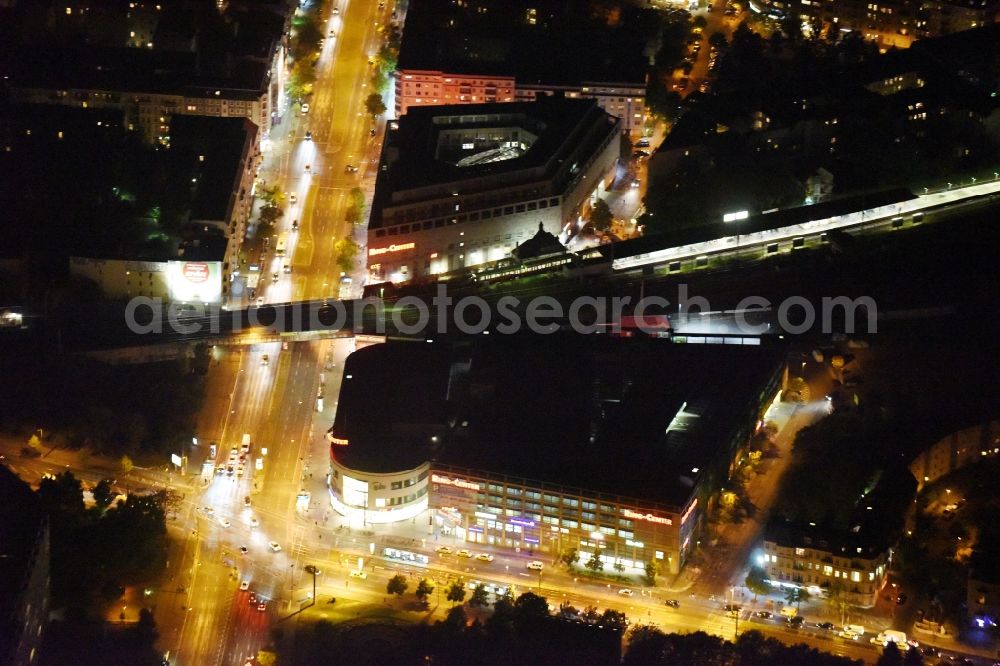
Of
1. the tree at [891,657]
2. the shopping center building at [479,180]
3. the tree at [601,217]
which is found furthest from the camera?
the tree at [601,217]

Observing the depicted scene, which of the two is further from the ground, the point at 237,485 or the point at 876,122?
the point at 876,122

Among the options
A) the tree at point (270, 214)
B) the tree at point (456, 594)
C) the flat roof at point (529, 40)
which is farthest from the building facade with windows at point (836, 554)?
the flat roof at point (529, 40)

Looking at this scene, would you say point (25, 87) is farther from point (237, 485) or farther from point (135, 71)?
point (237, 485)

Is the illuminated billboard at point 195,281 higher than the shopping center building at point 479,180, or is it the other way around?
the shopping center building at point 479,180

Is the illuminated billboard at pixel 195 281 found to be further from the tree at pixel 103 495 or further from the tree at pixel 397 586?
the tree at pixel 397 586

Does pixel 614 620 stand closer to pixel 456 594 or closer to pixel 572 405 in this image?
pixel 456 594

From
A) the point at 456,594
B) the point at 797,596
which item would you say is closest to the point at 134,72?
the point at 456,594

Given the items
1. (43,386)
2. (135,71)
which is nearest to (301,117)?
(135,71)
